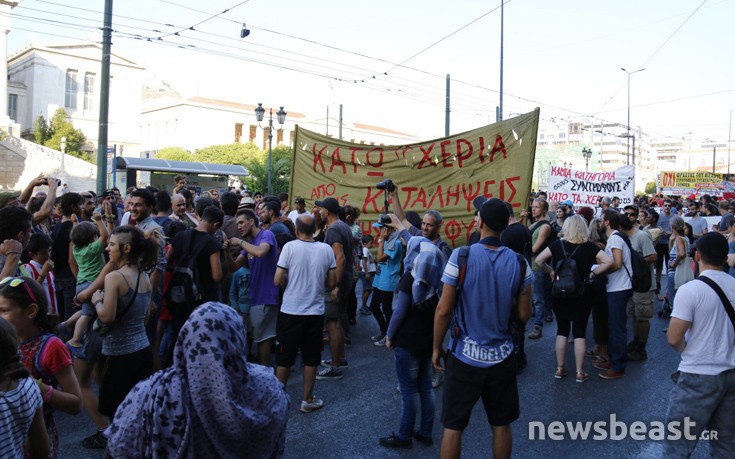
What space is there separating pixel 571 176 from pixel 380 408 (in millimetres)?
10605

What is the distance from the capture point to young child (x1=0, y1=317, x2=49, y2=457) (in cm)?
202

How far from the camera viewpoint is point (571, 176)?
46.3ft

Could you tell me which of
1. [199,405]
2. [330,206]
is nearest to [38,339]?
[199,405]

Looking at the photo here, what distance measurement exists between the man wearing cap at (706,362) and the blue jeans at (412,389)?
1.64 metres

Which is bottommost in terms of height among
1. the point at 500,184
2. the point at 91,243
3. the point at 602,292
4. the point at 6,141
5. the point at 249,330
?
the point at 249,330

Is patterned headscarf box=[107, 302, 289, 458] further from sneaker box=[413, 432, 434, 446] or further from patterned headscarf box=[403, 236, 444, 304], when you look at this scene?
sneaker box=[413, 432, 434, 446]

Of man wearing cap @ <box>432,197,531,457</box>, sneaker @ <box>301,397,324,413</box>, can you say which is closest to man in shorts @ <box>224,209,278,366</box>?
sneaker @ <box>301,397,324,413</box>

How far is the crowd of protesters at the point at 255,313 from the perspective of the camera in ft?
6.66

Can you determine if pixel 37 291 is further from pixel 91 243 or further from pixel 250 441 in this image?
pixel 91 243

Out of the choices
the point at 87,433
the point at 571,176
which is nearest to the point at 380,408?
the point at 87,433

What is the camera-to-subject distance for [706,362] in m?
3.36

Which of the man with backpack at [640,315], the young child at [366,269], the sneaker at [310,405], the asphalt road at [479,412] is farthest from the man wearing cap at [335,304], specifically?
the man with backpack at [640,315]

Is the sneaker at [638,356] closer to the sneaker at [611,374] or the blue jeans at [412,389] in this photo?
the sneaker at [611,374]

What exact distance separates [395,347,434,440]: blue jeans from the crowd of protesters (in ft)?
0.04
